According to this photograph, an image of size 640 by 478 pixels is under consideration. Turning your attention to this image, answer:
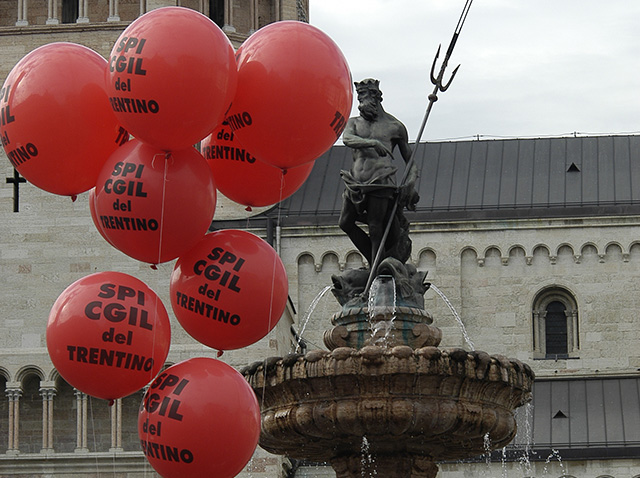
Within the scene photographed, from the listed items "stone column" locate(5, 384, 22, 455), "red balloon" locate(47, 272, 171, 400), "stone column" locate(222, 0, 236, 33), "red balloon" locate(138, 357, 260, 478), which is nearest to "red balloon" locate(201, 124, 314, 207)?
"red balloon" locate(47, 272, 171, 400)

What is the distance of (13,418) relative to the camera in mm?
44188

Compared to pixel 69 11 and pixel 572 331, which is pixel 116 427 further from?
pixel 572 331

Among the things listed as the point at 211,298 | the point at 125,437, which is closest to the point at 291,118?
the point at 211,298

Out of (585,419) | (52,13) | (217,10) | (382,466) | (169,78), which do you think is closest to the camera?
(169,78)

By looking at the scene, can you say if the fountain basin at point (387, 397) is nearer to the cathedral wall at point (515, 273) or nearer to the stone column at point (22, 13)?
the cathedral wall at point (515, 273)

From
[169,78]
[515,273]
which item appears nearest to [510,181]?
[515,273]

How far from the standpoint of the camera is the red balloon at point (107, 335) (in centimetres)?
1386

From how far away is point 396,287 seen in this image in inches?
707

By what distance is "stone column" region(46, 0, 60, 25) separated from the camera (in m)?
47.0

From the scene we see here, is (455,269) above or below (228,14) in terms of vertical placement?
below

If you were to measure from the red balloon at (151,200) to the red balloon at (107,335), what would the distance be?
37 centimetres

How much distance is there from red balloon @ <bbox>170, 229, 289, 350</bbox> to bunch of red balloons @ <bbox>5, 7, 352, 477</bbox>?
1 centimetres

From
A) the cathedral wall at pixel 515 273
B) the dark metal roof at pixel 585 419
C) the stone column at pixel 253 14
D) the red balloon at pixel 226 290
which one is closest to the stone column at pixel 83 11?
the stone column at pixel 253 14

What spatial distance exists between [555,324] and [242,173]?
3320 centimetres
